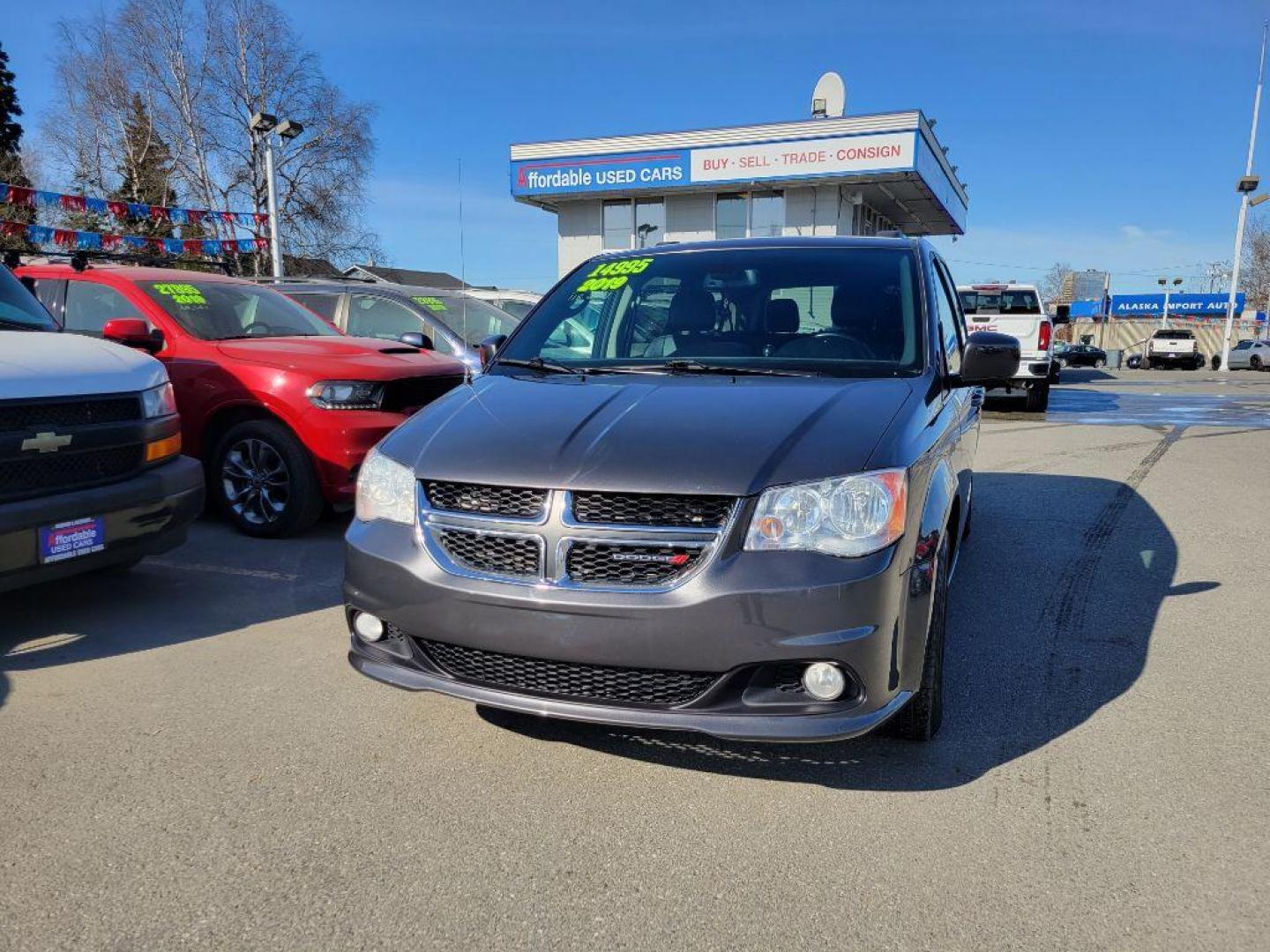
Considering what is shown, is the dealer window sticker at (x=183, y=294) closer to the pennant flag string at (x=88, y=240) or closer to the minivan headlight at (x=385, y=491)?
the minivan headlight at (x=385, y=491)

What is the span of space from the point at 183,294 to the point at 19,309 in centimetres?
163

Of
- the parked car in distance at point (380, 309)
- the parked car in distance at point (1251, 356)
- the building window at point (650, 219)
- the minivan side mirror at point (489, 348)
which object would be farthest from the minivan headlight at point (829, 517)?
the parked car in distance at point (1251, 356)

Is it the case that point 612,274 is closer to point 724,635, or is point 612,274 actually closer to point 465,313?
point 724,635

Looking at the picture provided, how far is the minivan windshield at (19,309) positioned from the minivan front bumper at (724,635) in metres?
3.49

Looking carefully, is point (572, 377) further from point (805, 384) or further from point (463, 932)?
point (463, 932)

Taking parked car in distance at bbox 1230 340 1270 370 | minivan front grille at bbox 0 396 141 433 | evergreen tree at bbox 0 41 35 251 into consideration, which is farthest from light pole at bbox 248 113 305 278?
parked car in distance at bbox 1230 340 1270 370

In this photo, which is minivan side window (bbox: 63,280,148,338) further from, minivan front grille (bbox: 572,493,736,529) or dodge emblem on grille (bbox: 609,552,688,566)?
dodge emblem on grille (bbox: 609,552,688,566)

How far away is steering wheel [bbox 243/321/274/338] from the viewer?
21.3 feet

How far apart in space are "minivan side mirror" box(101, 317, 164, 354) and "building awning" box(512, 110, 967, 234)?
20.0m

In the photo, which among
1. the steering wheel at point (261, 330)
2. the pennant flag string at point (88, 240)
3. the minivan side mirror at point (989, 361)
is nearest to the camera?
the minivan side mirror at point (989, 361)

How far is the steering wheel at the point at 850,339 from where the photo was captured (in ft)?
11.2

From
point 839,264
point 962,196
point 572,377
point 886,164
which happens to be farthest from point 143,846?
point 962,196

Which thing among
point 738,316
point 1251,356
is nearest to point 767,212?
point 738,316

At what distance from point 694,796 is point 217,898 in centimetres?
132
